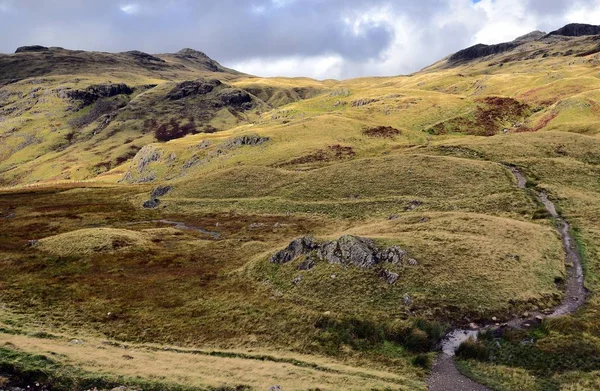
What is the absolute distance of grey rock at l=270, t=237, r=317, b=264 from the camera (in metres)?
50.0

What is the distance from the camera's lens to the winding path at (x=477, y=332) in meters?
27.5

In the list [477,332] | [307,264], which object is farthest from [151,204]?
[477,332]

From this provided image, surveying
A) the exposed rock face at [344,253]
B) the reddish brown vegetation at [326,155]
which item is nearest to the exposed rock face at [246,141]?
the reddish brown vegetation at [326,155]

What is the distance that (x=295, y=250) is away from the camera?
50.7m

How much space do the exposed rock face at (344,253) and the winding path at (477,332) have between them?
39.7 ft

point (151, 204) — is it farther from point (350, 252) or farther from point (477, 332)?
point (477, 332)

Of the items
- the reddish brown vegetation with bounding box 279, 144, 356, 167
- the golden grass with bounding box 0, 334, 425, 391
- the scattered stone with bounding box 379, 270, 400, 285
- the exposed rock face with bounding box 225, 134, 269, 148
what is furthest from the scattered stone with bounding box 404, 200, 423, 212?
the exposed rock face with bounding box 225, 134, 269, 148

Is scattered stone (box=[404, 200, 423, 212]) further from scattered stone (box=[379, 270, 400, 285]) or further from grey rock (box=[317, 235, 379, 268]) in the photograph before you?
scattered stone (box=[379, 270, 400, 285])

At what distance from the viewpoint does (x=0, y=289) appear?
48406 mm

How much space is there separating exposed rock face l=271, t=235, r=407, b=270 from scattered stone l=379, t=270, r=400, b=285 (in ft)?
6.02

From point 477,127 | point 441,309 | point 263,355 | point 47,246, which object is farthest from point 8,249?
point 477,127

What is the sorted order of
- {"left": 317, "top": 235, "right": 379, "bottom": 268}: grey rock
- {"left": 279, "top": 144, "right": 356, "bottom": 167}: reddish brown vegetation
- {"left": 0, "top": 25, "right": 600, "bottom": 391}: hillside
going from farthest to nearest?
{"left": 279, "top": 144, "right": 356, "bottom": 167}: reddish brown vegetation → {"left": 317, "top": 235, "right": 379, "bottom": 268}: grey rock → {"left": 0, "top": 25, "right": 600, "bottom": 391}: hillside

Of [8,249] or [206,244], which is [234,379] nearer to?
[206,244]

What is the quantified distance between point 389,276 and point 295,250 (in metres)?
13.1
